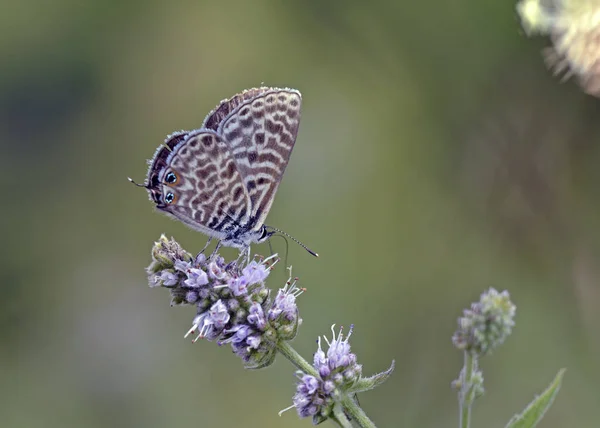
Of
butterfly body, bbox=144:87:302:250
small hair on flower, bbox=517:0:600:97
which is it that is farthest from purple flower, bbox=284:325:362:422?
small hair on flower, bbox=517:0:600:97

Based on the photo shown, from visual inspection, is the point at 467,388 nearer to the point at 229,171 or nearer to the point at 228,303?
the point at 228,303

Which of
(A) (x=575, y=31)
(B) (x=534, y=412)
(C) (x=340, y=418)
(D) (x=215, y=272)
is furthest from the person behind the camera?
(D) (x=215, y=272)

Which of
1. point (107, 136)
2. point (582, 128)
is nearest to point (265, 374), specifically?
point (107, 136)

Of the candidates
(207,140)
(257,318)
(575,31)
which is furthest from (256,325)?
(575,31)

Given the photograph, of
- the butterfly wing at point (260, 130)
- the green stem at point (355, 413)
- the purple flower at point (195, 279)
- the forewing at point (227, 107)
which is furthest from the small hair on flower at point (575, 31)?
the purple flower at point (195, 279)

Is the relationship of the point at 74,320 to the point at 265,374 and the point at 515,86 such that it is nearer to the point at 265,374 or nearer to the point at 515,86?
the point at 265,374

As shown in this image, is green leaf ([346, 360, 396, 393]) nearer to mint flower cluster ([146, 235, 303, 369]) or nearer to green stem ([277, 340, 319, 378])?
green stem ([277, 340, 319, 378])

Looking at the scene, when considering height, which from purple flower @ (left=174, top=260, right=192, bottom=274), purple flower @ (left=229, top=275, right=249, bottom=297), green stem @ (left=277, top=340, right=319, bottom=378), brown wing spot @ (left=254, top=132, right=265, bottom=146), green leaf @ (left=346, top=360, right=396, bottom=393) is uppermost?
brown wing spot @ (left=254, top=132, right=265, bottom=146)
